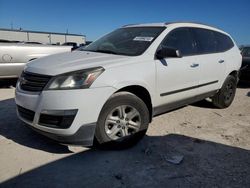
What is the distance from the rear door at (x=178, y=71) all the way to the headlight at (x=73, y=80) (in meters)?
1.16

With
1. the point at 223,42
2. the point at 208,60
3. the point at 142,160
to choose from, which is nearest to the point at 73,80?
the point at 142,160

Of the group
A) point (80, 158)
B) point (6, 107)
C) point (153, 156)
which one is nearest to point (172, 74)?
point (153, 156)

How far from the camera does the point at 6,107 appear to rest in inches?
228

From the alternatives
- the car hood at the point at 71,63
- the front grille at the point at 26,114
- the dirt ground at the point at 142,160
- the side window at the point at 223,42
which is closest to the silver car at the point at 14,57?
the dirt ground at the point at 142,160

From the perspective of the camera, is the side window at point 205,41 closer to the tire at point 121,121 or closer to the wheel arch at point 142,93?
the wheel arch at point 142,93

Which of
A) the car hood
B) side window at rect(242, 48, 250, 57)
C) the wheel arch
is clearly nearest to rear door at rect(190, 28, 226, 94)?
the wheel arch

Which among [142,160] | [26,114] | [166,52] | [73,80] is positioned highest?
[166,52]

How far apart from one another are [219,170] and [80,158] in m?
1.72

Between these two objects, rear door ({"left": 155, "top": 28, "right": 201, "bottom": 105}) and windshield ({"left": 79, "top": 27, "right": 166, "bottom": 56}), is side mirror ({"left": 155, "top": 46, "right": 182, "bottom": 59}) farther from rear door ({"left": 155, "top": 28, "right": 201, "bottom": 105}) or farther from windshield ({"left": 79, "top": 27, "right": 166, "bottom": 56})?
windshield ({"left": 79, "top": 27, "right": 166, "bottom": 56})

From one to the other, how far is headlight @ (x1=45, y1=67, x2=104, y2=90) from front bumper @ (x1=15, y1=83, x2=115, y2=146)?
58 millimetres

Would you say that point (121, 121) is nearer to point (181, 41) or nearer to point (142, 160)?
point (142, 160)

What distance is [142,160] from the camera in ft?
11.8

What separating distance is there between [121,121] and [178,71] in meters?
1.31

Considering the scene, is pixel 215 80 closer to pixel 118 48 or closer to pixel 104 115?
pixel 118 48
